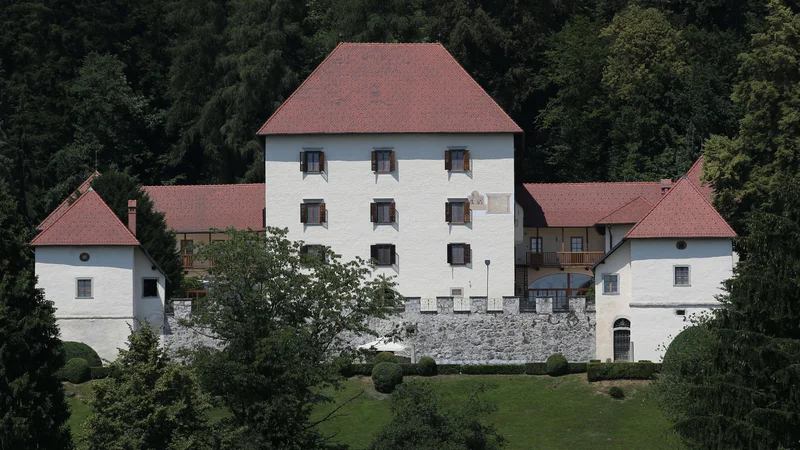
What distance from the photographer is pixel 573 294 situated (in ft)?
258

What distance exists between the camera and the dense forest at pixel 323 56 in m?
87.6

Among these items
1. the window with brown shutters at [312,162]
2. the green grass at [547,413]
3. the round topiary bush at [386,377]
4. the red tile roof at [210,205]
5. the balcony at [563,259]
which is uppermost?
the window with brown shutters at [312,162]

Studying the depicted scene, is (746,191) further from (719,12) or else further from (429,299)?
(719,12)

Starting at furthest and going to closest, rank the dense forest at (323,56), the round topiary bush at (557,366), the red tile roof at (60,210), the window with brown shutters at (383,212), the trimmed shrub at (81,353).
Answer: the dense forest at (323,56) → the window with brown shutters at (383,212) → the red tile roof at (60,210) → the trimmed shrub at (81,353) → the round topiary bush at (557,366)

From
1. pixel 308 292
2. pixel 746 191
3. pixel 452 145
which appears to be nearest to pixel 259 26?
pixel 452 145

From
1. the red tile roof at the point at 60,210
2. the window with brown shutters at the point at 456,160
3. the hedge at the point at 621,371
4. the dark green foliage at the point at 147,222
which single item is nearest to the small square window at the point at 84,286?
the dark green foliage at the point at 147,222

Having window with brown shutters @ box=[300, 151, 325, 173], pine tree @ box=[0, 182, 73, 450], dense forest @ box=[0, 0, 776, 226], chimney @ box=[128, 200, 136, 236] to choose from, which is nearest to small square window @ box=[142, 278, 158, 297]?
chimney @ box=[128, 200, 136, 236]

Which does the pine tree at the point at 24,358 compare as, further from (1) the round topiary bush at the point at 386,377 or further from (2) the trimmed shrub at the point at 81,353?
(2) the trimmed shrub at the point at 81,353

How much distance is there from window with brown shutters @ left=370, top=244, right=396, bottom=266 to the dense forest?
11587 millimetres

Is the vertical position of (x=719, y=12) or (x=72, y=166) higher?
(x=719, y=12)

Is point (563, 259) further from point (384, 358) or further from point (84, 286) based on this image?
point (84, 286)

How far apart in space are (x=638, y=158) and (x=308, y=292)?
33.6m

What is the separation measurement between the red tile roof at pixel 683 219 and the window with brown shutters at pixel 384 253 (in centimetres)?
1067

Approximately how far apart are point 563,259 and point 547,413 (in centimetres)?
1738
